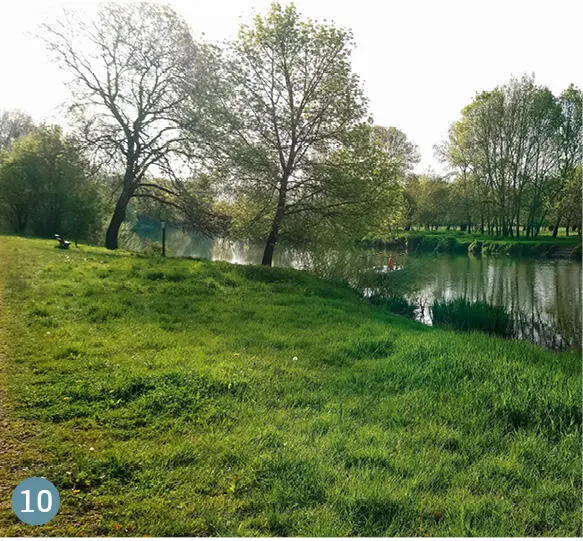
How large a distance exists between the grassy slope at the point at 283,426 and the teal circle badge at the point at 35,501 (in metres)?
0.08

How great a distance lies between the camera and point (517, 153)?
125ft

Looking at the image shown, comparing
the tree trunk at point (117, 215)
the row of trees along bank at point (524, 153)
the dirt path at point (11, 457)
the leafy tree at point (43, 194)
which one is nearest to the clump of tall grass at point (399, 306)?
the dirt path at point (11, 457)

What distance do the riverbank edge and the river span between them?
12.4 feet

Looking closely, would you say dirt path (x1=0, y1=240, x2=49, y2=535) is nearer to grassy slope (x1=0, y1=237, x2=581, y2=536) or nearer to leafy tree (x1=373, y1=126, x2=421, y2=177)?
grassy slope (x1=0, y1=237, x2=581, y2=536)

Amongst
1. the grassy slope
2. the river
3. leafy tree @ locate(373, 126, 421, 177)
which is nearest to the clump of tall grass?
the river

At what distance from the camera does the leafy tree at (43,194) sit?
72.5 feet

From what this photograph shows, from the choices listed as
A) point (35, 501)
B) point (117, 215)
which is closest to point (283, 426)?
point (35, 501)

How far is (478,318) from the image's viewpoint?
34.2 ft

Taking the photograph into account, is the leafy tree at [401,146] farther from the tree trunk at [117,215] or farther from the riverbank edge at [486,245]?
the tree trunk at [117,215]

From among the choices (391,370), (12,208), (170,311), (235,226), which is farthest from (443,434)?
(12,208)

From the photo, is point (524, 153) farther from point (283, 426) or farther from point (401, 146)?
point (283, 426)

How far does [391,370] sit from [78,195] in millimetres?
22081

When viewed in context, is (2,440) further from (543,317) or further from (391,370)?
(543,317)

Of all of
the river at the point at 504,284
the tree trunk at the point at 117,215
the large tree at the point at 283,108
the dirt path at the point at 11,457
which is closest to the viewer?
the dirt path at the point at 11,457
